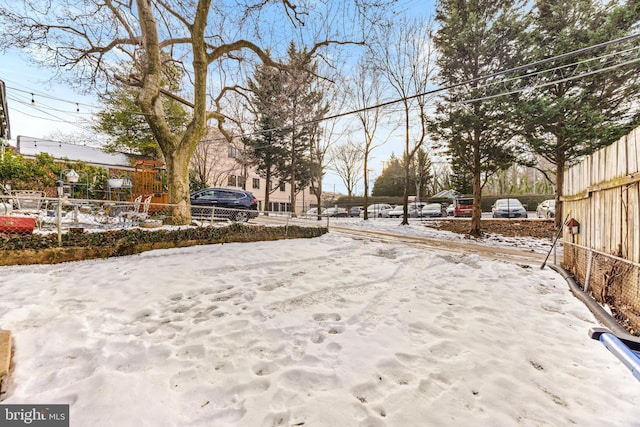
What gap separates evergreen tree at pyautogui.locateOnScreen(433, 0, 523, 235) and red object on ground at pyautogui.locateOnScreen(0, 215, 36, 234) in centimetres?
1337

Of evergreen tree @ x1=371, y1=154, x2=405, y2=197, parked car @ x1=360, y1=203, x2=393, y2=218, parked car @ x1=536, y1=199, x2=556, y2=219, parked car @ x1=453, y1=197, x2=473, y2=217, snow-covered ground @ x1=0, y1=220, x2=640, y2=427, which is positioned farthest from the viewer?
evergreen tree @ x1=371, y1=154, x2=405, y2=197

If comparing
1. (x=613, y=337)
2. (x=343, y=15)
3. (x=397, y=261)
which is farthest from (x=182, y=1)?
(x=613, y=337)

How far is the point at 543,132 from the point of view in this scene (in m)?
10.2

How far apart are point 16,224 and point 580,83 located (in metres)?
17.0

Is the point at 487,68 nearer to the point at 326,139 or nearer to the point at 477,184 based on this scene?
the point at 477,184

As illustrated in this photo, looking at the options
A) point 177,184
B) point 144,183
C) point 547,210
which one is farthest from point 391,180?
point 177,184

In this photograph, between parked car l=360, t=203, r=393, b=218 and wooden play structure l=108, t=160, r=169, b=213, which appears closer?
wooden play structure l=108, t=160, r=169, b=213

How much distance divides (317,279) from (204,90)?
7412mm

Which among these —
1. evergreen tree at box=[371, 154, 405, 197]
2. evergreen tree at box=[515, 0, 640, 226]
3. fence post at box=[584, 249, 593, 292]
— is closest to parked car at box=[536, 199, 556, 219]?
evergreen tree at box=[515, 0, 640, 226]

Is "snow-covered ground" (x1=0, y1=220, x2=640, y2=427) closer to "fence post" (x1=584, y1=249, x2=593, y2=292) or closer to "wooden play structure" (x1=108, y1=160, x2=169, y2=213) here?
"fence post" (x1=584, y1=249, x2=593, y2=292)

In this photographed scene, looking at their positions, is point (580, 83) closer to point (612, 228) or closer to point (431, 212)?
point (612, 228)

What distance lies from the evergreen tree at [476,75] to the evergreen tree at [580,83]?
2.31 feet

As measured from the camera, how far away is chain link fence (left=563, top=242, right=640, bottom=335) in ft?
8.87

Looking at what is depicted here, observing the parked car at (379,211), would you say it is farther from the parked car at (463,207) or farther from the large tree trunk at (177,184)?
the large tree trunk at (177,184)
